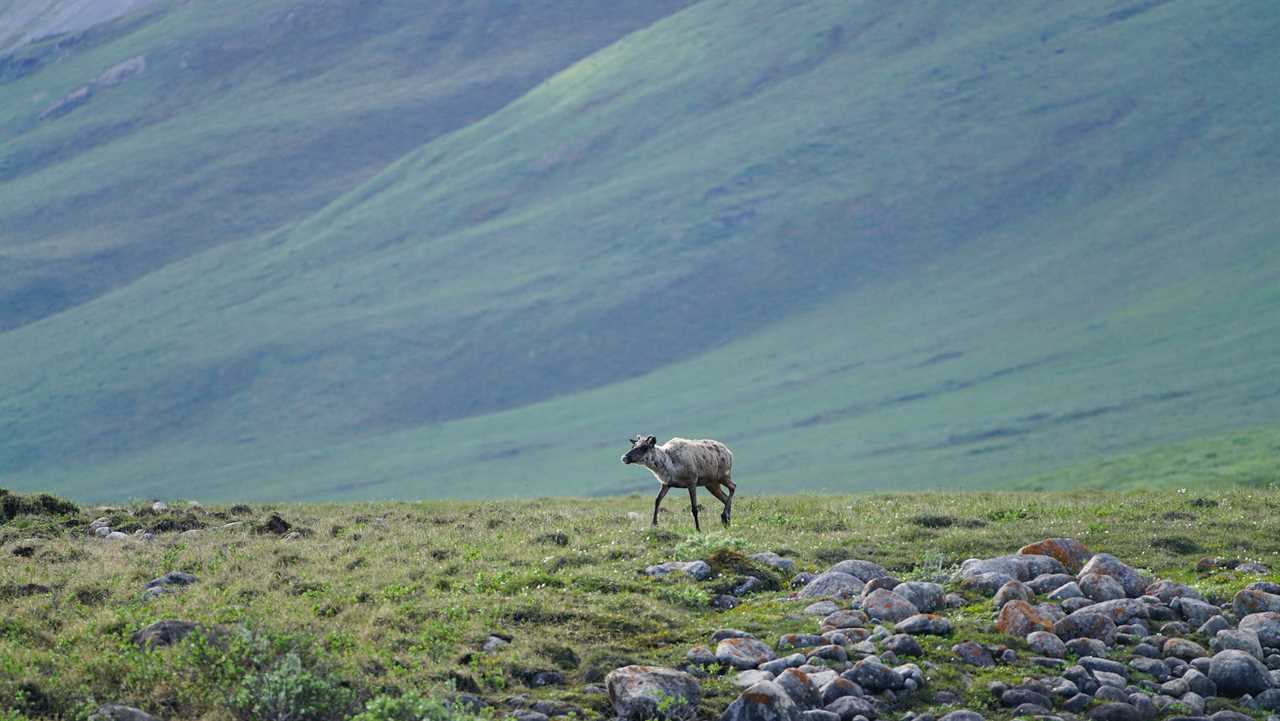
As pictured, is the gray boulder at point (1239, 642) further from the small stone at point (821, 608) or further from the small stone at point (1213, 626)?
the small stone at point (821, 608)

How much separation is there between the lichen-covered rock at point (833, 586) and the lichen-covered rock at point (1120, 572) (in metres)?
3.22

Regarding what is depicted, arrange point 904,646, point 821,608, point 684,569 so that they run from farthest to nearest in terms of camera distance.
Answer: point 684,569 < point 821,608 < point 904,646

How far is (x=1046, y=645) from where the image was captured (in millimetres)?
19578

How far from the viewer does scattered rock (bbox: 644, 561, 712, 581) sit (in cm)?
2308

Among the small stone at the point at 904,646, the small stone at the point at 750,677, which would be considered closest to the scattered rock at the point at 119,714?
the small stone at the point at 750,677

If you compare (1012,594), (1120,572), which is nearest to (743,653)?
(1012,594)

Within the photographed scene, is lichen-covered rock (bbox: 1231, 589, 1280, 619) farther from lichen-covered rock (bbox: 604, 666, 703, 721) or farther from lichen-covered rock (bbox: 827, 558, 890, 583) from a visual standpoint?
lichen-covered rock (bbox: 604, 666, 703, 721)

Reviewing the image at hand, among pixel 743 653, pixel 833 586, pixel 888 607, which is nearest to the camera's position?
pixel 743 653

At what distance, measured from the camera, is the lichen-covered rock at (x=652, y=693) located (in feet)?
57.6

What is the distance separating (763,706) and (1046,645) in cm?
446

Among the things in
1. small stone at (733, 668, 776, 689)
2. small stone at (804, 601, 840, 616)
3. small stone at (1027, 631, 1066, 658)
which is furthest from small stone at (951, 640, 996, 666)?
small stone at (733, 668, 776, 689)

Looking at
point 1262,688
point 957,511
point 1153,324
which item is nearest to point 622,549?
point 957,511

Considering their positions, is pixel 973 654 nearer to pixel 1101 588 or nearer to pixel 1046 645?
pixel 1046 645

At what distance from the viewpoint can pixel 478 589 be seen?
2225 centimetres
